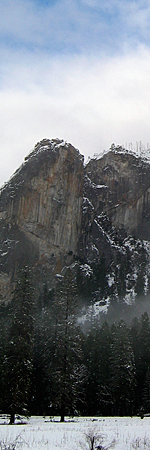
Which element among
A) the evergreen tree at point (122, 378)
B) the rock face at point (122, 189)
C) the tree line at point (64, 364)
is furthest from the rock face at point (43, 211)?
the evergreen tree at point (122, 378)

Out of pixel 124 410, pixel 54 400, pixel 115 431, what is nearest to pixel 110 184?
pixel 124 410

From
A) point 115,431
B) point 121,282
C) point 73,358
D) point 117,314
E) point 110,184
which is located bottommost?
point 115,431

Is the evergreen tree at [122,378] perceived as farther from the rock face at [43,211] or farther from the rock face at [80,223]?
the rock face at [43,211]

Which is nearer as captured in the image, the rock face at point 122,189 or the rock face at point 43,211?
the rock face at point 43,211

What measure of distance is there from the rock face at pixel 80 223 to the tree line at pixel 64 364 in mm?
71981

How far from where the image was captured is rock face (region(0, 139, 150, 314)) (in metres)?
129

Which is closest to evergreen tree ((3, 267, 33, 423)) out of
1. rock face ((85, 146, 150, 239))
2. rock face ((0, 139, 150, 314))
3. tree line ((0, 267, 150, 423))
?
tree line ((0, 267, 150, 423))

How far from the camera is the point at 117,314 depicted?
383 feet

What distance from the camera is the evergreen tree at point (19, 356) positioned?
2745 centimetres

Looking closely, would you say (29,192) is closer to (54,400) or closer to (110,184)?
(110,184)

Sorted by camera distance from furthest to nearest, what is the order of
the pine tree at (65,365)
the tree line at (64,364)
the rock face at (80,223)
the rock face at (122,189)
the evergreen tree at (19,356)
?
the rock face at (122,189)
the rock face at (80,223)
the pine tree at (65,365)
the tree line at (64,364)
the evergreen tree at (19,356)

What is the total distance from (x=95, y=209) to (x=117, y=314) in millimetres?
49197

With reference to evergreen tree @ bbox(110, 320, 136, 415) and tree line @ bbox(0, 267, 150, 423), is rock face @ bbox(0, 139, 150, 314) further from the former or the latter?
evergreen tree @ bbox(110, 320, 136, 415)

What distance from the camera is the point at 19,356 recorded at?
28.3m
